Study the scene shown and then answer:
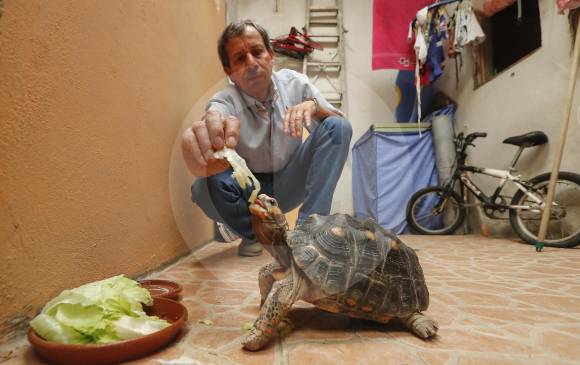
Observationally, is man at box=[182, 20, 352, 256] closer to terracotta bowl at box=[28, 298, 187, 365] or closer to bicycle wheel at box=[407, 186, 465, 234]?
terracotta bowl at box=[28, 298, 187, 365]

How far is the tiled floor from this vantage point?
0.91 metres

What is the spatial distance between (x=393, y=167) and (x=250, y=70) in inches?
126

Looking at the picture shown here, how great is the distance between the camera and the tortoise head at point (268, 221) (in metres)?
1.01

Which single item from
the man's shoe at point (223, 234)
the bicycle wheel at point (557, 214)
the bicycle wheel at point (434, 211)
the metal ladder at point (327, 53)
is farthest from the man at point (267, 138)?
the metal ladder at point (327, 53)

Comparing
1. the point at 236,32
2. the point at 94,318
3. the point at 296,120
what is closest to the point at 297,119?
the point at 296,120

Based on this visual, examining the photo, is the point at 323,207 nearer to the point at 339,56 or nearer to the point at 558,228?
the point at 558,228

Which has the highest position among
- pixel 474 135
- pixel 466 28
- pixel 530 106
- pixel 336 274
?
pixel 466 28

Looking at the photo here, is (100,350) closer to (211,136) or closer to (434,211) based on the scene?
(211,136)

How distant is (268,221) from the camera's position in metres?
1.03

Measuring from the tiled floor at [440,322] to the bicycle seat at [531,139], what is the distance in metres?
1.67

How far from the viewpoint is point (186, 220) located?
2547 mm

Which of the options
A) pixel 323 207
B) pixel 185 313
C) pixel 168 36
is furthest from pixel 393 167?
pixel 185 313

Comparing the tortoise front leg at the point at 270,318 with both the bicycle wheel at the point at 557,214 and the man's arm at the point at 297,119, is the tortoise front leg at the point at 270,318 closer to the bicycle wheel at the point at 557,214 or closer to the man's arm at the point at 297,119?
the man's arm at the point at 297,119

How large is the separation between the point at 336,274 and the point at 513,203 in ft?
10.8
